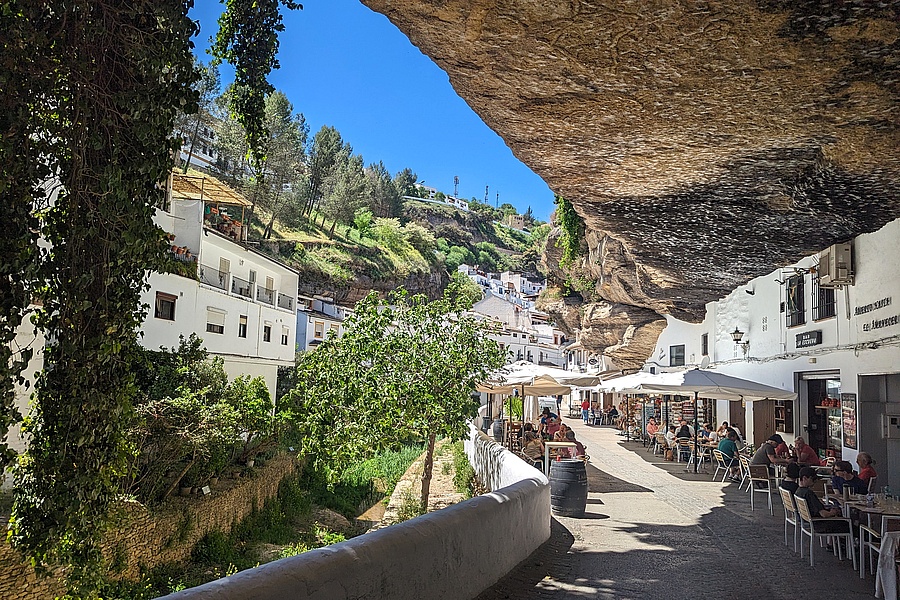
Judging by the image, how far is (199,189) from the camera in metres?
32.9

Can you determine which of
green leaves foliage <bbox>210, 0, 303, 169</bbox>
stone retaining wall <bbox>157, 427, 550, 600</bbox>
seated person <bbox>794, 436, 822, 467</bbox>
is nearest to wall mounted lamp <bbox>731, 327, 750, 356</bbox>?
seated person <bbox>794, 436, 822, 467</bbox>

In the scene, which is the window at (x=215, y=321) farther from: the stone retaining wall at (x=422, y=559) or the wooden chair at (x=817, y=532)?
the wooden chair at (x=817, y=532)

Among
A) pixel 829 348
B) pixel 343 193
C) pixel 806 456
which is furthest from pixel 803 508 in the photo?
pixel 343 193

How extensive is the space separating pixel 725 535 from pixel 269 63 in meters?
9.19

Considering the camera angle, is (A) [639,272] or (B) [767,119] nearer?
(B) [767,119]

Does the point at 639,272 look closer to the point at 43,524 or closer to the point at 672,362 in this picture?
the point at 672,362

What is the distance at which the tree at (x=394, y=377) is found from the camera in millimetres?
13500

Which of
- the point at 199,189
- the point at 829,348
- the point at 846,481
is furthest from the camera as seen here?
the point at 199,189

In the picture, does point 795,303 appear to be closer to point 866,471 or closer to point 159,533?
point 866,471

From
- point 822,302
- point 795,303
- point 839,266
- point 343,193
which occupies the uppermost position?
point 343,193

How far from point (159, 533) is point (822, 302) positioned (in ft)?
51.0

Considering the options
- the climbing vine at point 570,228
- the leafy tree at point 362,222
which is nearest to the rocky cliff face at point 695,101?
the climbing vine at point 570,228

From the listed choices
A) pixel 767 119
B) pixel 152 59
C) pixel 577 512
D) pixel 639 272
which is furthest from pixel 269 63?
pixel 639 272

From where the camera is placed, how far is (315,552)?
4.75 m
